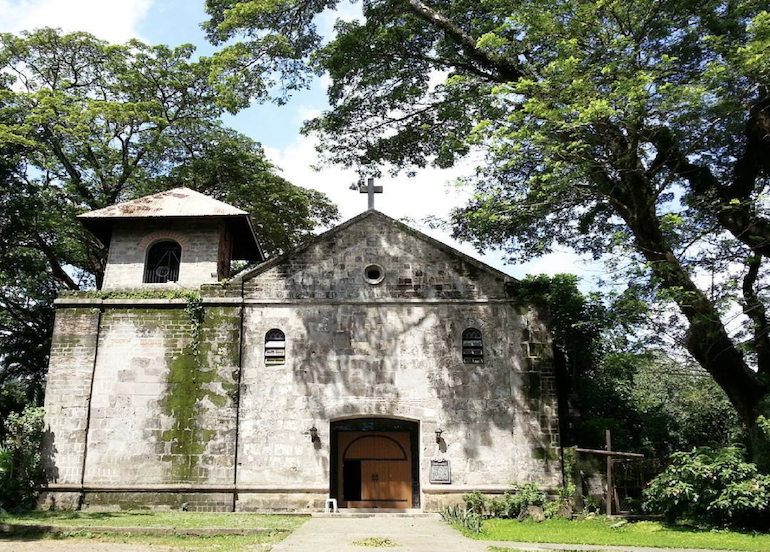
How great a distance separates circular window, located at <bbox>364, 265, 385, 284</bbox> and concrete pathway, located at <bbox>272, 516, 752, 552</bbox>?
19.0ft

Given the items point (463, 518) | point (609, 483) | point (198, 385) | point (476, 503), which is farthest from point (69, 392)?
point (609, 483)

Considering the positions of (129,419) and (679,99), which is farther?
(129,419)

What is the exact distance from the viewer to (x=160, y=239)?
16625 mm

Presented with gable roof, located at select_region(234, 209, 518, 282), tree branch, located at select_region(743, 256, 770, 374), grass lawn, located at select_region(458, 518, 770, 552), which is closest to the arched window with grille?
gable roof, located at select_region(234, 209, 518, 282)

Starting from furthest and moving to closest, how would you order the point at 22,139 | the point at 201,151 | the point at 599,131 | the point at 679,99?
the point at 201,151, the point at 22,139, the point at 599,131, the point at 679,99

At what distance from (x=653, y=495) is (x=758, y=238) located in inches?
221

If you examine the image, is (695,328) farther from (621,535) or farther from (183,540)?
(183,540)

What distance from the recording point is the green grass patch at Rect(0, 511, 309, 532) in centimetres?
1157

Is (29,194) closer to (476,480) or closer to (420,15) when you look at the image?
(420,15)

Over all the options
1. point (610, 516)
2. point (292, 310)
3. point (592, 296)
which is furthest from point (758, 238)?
point (292, 310)

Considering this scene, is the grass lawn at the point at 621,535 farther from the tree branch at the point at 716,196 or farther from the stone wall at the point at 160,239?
the stone wall at the point at 160,239

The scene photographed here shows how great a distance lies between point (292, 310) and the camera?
15484 millimetres

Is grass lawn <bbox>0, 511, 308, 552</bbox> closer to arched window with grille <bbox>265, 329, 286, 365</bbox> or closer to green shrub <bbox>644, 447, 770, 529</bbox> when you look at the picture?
arched window with grille <bbox>265, 329, 286, 365</bbox>

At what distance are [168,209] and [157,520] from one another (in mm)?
8106
